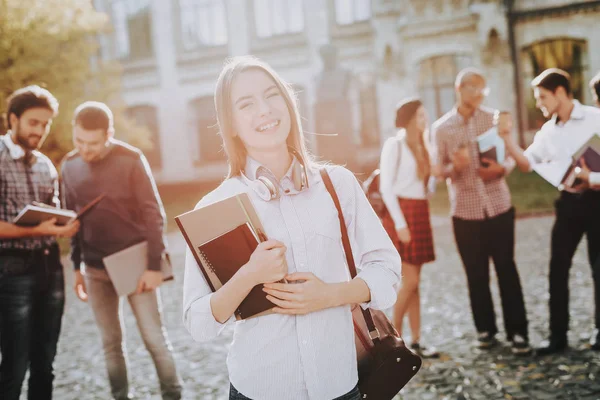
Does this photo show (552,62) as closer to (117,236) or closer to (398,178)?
(398,178)

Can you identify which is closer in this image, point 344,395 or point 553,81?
point 344,395

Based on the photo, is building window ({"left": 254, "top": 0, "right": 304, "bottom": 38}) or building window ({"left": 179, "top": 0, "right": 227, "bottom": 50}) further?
building window ({"left": 179, "top": 0, "right": 227, "bottom": 50})

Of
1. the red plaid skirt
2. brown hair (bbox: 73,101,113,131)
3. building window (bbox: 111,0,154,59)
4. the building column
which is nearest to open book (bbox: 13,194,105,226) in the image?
brown hair (bbox: 73,101,113,131)

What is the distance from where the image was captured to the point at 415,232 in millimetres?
4906

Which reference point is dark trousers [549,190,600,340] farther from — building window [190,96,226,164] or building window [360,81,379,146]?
building window [190,96,226,164]

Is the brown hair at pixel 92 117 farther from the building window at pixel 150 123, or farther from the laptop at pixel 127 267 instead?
the building window at pixel 150 123

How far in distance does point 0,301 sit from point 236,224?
2.26 meters

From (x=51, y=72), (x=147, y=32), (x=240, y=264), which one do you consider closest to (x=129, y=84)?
(x=147, y=32)

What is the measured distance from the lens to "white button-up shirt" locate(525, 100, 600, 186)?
15.0ft

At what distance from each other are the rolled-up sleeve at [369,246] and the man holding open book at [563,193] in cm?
297

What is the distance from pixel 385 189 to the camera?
4.83 m

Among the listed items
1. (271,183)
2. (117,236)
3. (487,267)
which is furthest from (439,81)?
(271,183)

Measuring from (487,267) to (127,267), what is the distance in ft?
9.56

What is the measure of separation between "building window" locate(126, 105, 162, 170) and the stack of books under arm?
2401 centimetres
